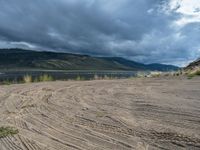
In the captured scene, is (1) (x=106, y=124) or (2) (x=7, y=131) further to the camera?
(1) (x=106, y=124)

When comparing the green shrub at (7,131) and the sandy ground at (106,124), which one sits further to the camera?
the green shrub at (7,131)

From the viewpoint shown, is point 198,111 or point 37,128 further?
point 198,111

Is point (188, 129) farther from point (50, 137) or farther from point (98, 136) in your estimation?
point (50, 137)

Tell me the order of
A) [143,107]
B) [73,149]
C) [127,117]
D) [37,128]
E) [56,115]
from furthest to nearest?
[143,107] → [56,115] → [127,117] → [37,128] → [73,149]

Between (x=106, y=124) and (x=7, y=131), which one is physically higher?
(x=106, y=124)

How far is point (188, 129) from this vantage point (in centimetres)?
735

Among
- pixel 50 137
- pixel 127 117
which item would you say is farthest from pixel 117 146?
pixel 127 117

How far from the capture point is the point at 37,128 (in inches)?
325

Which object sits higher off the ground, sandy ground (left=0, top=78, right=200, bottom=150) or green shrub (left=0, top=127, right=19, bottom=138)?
sandy ground (left=0, top=78, right=200, bottom=150)

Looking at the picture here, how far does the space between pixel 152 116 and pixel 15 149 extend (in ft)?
13.9

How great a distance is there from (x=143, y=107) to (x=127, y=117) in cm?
182

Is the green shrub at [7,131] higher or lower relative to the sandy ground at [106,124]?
lower

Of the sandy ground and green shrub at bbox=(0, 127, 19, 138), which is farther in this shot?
green shrub at bbox=(0, 127, 19, 138)

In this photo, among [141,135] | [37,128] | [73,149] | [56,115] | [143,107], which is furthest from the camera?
[143,107]
